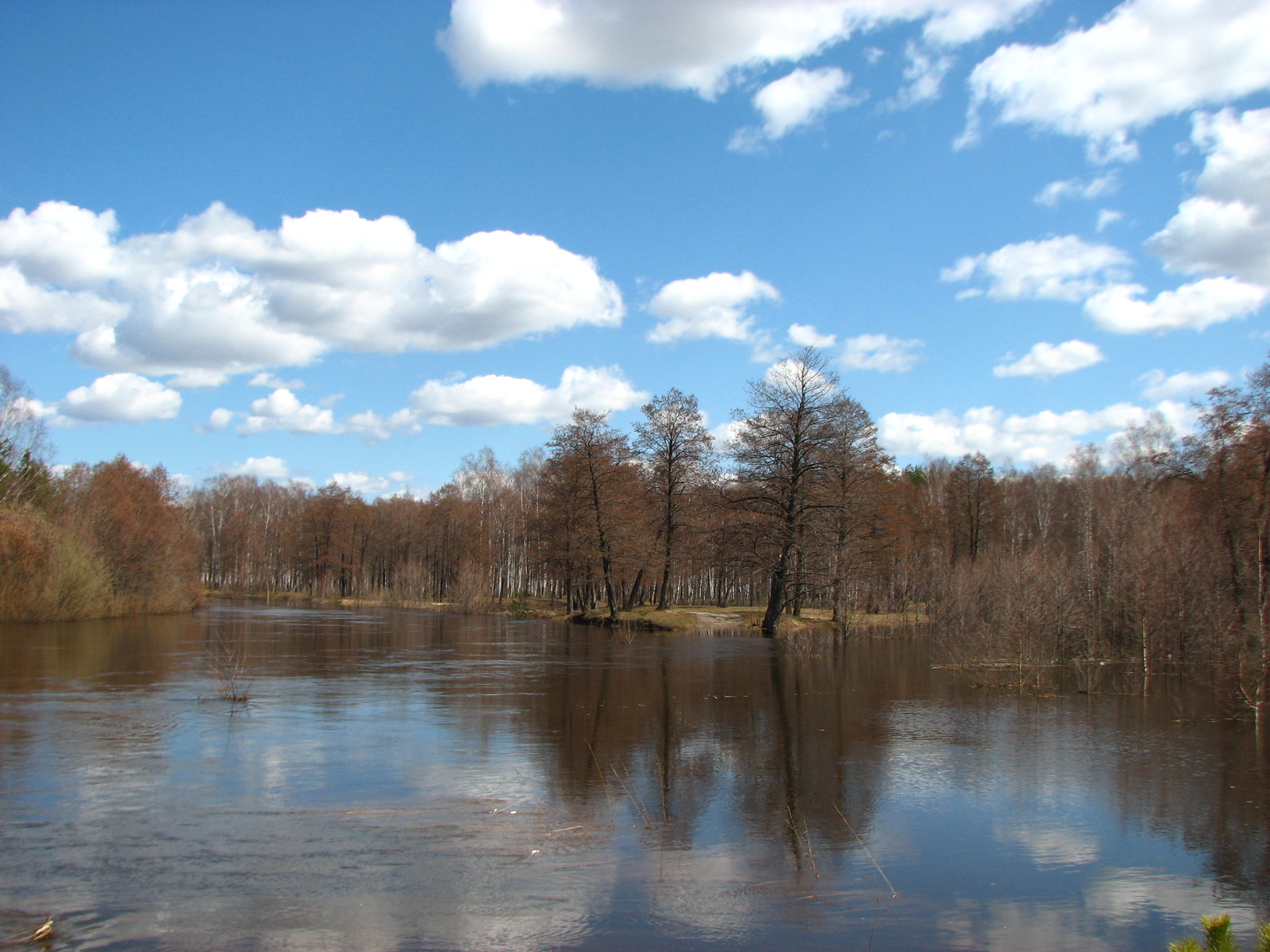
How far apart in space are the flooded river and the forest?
4.13 m

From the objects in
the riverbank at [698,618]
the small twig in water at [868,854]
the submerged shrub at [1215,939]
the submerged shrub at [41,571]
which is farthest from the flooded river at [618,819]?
the riverbank at [698,618]

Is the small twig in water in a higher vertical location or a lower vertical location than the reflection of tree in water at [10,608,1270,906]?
higher

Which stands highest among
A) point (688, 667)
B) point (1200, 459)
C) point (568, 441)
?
point (568, 441)

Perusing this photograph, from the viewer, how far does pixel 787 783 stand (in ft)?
40.0

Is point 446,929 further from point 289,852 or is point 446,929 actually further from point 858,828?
point 858,828

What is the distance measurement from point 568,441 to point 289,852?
44.1 meters

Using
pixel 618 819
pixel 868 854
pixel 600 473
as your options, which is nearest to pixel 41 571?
pixel 600 473

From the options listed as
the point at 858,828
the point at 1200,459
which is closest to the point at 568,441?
the point at 1200,459

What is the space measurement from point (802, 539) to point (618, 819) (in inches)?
1294

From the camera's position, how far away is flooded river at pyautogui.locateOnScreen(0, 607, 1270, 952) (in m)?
7.44

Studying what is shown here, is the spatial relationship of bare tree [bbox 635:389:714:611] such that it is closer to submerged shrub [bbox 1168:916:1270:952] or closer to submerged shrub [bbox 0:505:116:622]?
submerged shrub [bbox 0:505:116:622]

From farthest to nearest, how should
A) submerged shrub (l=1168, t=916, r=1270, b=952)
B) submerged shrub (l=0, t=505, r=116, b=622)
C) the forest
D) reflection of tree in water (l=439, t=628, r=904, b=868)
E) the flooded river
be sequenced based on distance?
submerged shrub (l=0, t=505, r=116, b=622), the forest, reflection of tree in water (l=439, t=628, r=904, b=868), the flooded river, submerged shrub (l=1168, t=916, r=1270, b=952)

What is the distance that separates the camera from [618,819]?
408 inches

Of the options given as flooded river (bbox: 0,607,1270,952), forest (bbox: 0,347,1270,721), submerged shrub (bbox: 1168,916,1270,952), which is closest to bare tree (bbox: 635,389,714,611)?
forest (bbox: 0,347,1270,721)
